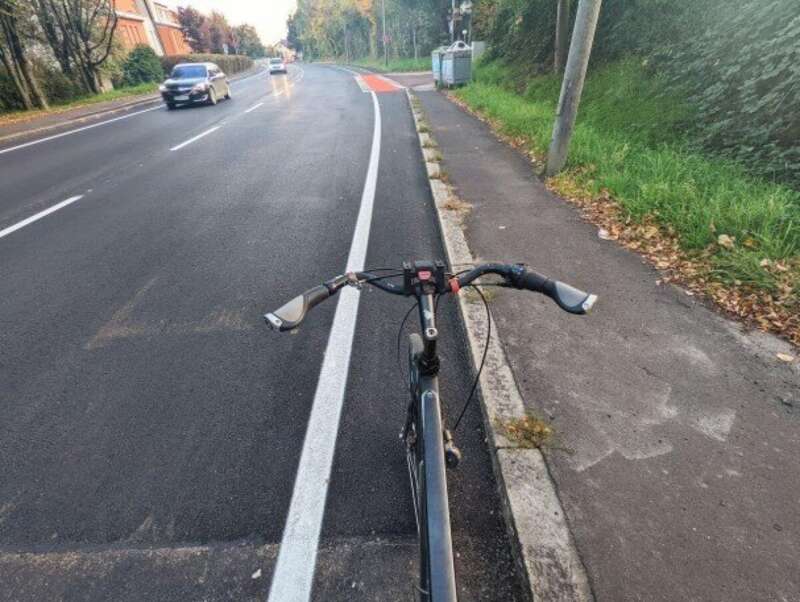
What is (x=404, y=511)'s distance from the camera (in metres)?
2.31

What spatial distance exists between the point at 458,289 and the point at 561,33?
13.0 metres

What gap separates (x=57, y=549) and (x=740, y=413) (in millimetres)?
3900

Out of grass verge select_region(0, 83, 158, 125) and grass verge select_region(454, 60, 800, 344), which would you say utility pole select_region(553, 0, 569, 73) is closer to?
grass verge select_region(454, 60, 800, 344)

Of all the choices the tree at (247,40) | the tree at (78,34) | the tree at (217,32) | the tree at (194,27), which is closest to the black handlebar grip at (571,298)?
the tree at (78,34)

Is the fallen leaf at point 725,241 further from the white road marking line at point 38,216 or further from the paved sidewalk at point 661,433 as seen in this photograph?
the white road marking line at point 38,216

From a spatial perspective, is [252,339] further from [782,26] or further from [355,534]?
[782,26]

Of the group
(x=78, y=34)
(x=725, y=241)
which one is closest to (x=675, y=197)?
(x=725, y=241)

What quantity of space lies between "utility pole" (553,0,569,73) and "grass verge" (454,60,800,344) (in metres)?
2.23

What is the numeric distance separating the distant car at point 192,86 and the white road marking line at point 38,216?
42.3 feet

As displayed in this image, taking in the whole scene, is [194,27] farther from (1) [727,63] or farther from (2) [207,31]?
(1) [727,63]

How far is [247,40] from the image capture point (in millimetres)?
89438

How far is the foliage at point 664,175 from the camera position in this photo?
14.4ft

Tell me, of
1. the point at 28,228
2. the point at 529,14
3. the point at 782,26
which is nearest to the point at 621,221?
the point at 782,26

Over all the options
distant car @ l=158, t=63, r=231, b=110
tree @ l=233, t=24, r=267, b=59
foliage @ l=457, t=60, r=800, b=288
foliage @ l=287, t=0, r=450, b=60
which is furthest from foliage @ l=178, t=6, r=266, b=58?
foliage @ l=457, t=60, r=800, b=288
